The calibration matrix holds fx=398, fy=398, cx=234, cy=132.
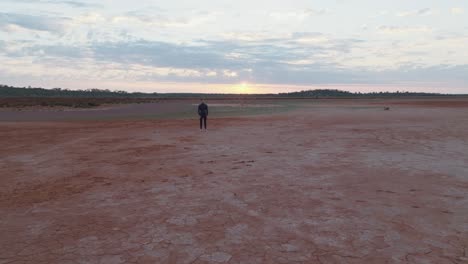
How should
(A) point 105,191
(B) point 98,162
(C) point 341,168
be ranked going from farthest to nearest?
(B) point 98,162 < (C) point 341,168 < (A) point 105,191

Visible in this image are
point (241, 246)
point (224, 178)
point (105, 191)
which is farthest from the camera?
point (224, 178)

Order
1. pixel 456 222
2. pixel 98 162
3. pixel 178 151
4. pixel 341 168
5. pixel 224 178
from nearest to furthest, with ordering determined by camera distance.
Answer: pixel 456 222, pixel 224 178, pixel 341 168, pixel 98 162, pixel 178 151

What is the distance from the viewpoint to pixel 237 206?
6574mm

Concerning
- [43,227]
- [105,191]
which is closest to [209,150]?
[105,191]

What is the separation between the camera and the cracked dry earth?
4.76m

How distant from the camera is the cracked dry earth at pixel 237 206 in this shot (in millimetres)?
4758

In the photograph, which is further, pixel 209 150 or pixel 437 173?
pixel 209 150

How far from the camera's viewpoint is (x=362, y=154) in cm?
1171

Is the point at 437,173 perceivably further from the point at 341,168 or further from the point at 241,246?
the point at 241,246

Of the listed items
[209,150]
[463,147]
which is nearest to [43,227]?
[209,150]

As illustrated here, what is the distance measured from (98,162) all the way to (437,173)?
8602mm

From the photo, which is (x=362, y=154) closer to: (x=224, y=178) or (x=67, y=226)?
(x=224, y=178)

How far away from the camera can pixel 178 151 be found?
1290 cm

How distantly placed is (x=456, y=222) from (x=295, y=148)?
299 inches
